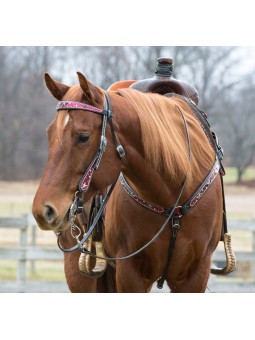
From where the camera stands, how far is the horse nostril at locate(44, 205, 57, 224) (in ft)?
8.14

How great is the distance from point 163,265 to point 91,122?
102 cm

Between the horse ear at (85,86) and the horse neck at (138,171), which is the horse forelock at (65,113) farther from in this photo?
the horse neck at (138,171)

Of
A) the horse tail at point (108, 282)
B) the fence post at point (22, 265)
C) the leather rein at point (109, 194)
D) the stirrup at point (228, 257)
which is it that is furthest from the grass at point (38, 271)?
the leather rein at point (109, 194)

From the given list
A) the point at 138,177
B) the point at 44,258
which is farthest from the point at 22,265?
the point at 138,177

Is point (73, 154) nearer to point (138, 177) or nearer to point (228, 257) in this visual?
point (138, 177)

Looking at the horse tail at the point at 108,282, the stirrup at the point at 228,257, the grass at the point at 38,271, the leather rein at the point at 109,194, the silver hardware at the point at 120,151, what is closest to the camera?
the leather rein at the point at 109,194

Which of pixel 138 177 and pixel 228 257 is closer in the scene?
pixel 138 177

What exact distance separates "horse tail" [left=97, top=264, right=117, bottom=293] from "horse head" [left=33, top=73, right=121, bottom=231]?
1661mm

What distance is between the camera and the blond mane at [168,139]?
2898 millimetres

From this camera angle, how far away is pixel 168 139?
298 cm

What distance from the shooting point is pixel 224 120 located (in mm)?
11633

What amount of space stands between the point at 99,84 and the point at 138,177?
7896 millimetres

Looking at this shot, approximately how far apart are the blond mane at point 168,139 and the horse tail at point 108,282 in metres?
1.37

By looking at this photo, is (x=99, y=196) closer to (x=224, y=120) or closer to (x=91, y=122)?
(x=91, y=122)
